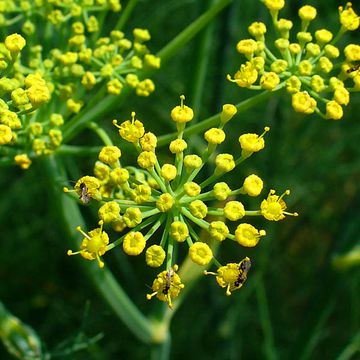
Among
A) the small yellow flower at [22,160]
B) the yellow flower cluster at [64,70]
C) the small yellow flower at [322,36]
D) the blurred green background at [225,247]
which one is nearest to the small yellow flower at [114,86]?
the yellow flower cluster at [64,70]

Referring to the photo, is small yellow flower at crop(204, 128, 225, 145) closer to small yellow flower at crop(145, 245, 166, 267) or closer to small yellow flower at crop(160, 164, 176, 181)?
small yellow flower at crop(160, 164, 176, 181)

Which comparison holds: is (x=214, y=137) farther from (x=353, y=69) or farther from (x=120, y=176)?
(x=353, y=69)

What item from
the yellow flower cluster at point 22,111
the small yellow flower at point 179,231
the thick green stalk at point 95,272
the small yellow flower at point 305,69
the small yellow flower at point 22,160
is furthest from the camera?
the thick green stalk at point 95,272

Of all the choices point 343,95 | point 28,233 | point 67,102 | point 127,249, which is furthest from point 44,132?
point 28,233

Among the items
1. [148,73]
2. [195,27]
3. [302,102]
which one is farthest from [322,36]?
[148,73]

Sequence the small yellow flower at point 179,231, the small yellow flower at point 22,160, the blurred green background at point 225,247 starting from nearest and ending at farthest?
the small yellow flower at point 179,231 < the small yellow flower at point 22,160 < the blurred green background at point 225,247

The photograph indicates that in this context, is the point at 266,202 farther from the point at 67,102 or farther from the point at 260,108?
the point at 260,108

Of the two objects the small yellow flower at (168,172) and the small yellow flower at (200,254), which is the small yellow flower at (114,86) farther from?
the small yellow flower at (200,254)
